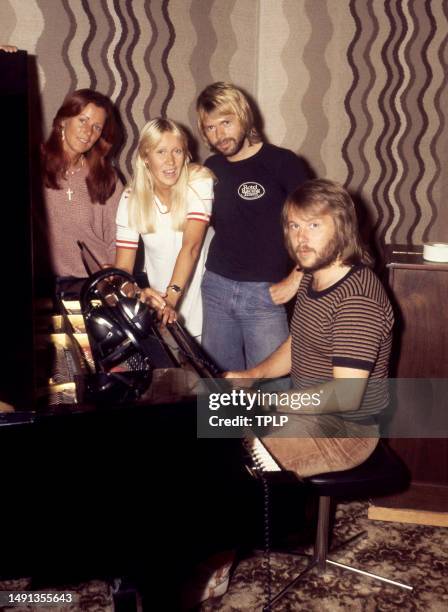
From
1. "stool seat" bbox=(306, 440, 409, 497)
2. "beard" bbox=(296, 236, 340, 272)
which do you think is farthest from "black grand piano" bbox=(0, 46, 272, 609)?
"beard" bbox=(296, 236, 340, 272)

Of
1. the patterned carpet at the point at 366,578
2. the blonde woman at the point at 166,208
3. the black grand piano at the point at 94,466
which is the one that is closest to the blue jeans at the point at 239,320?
the blonde woman at the point at 166,208

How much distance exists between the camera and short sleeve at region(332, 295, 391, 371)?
1.90 m

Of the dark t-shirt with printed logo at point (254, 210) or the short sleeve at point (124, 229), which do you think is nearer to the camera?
the short sleeve at point (124, 229)

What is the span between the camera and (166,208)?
8.46ft

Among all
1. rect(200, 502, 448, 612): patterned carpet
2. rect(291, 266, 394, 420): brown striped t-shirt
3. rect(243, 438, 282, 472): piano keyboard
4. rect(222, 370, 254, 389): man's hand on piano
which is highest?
rect(291, 266, 394, 420): brown striped t-shirt

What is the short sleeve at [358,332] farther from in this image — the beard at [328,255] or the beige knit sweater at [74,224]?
the beige knit sweater at [74,224]

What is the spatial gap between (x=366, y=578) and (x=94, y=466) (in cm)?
146

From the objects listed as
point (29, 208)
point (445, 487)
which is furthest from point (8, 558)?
point (445, 487)

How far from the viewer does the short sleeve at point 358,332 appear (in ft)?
6.22

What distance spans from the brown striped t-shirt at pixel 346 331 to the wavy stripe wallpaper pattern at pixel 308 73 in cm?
146

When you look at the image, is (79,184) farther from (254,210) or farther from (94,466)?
(94,466)

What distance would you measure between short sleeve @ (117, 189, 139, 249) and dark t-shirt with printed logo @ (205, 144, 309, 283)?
41 cm

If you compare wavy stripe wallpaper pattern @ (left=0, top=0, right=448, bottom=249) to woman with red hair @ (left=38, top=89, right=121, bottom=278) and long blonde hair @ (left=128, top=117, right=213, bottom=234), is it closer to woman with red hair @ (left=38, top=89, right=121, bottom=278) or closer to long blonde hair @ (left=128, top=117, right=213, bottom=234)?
woman with red hair @ (left=38, top=89, right=121, bottom=278)

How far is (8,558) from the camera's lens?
4.61ft
